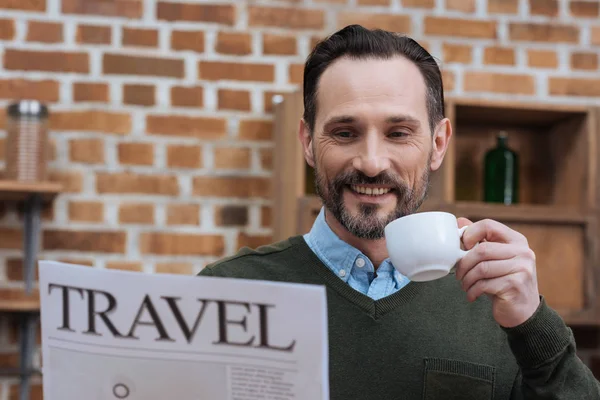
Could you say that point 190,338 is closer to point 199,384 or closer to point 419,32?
point 199,384

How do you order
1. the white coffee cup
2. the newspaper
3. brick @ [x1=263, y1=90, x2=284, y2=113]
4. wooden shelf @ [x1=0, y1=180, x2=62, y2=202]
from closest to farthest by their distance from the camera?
the newspaper
the white coffee cup
wooden shelf @ [x1=0, y1=180, x2=62, y2=202]
brick @ [x1=263, y1=90, x2=284, y2=113]

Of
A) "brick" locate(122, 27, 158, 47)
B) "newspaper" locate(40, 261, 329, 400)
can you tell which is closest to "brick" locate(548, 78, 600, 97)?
"brick" locate(122, 27, 158, 47)

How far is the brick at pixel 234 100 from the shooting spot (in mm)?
2174

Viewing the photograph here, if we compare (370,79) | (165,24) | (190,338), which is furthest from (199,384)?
(165,24)

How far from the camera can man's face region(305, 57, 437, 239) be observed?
1.13 metres

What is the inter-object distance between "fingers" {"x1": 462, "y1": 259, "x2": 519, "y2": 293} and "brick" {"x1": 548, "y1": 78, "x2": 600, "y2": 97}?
61.2 inches

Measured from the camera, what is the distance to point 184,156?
7.02 feet

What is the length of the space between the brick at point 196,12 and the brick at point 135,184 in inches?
17.7

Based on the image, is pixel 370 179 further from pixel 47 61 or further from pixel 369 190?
pixel 47 61

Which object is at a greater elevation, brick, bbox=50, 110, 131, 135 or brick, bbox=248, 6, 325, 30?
brick, bbox=248, 6, 325, 30

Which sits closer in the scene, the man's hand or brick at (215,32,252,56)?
the man's hand

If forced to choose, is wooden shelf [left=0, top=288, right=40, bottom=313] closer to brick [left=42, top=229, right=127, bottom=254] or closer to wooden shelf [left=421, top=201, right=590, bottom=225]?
brick [left=42, top=229, right=127, bottom=254]

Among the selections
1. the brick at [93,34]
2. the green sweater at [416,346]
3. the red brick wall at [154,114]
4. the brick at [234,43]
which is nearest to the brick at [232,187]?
the red brick wall at [154,114]

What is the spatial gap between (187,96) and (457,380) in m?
1.29
